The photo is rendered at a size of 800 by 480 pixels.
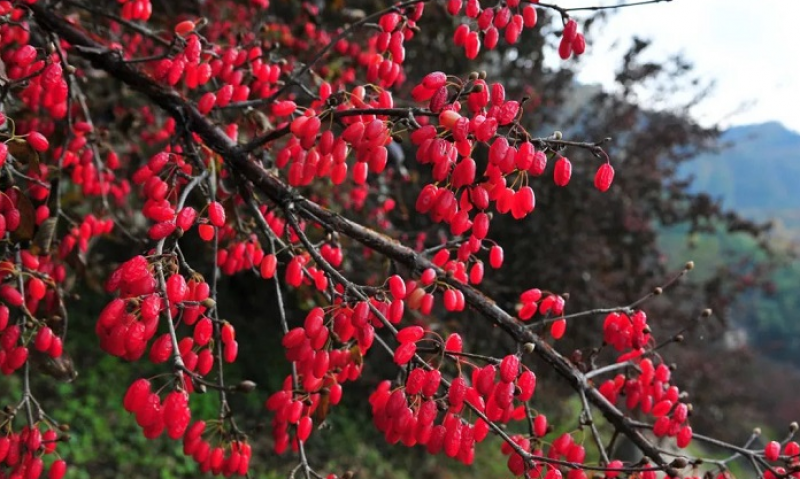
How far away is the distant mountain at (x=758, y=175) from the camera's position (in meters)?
27.3

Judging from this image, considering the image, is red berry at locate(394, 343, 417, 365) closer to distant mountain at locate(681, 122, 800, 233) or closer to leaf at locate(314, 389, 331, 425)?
leaf at locate(314, 389, 331, 425)

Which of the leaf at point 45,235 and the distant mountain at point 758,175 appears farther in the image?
the distant mountain at point 758,175

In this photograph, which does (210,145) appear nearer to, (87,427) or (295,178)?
(295,178)

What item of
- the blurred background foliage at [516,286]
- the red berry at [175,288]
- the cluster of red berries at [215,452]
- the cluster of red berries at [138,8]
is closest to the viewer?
the red berry at [175,288]

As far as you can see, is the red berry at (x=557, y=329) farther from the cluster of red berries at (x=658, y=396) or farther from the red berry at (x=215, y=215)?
the red berry at (x=215, y=215)

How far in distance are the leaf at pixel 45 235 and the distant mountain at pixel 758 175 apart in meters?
28.7

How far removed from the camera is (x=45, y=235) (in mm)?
1828

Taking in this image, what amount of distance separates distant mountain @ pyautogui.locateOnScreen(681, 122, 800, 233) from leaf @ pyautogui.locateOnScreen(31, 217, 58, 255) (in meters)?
28.7

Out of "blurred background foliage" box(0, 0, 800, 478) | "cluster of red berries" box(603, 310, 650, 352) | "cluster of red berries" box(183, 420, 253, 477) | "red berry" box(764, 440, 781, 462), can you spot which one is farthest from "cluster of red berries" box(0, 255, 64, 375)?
"blurred background foliage" box(0, 0, 800, 478)

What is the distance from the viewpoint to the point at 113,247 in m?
4.99

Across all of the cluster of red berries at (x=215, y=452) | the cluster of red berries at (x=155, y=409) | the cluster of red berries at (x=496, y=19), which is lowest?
the cluster of red berries at (x=215, y=452)

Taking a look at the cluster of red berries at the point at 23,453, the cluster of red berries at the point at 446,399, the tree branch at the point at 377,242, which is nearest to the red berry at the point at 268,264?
the tree branch at the point at 377,242

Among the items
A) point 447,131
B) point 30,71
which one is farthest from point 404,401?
point 30,71

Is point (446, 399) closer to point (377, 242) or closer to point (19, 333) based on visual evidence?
point (377, 242)
